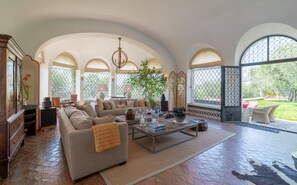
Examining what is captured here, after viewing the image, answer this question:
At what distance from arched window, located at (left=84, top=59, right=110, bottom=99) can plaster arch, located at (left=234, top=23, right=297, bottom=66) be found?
7.42 meters

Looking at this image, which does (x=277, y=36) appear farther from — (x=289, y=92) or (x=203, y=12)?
(x=289, y=92)

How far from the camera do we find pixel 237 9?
418 centimetres

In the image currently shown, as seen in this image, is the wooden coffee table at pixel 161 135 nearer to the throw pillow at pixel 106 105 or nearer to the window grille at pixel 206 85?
the throw pillow at pixel 106 105

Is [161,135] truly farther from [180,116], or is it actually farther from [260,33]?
[260,33]

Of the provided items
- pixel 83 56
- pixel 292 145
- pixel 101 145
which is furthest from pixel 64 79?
pixel 292 145

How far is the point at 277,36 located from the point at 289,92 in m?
4.66

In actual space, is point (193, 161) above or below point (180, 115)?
below

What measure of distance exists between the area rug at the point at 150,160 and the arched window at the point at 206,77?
324cm

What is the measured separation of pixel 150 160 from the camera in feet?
9.11

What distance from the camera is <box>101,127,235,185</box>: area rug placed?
226 centimetres

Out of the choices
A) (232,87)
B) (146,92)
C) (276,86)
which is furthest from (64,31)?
(276,86)

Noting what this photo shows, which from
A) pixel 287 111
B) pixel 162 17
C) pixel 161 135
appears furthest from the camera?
pixel 287 111

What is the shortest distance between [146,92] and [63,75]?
192 inches

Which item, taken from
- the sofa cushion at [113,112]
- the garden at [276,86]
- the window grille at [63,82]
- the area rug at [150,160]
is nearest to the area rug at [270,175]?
the area rug at [150,160]
